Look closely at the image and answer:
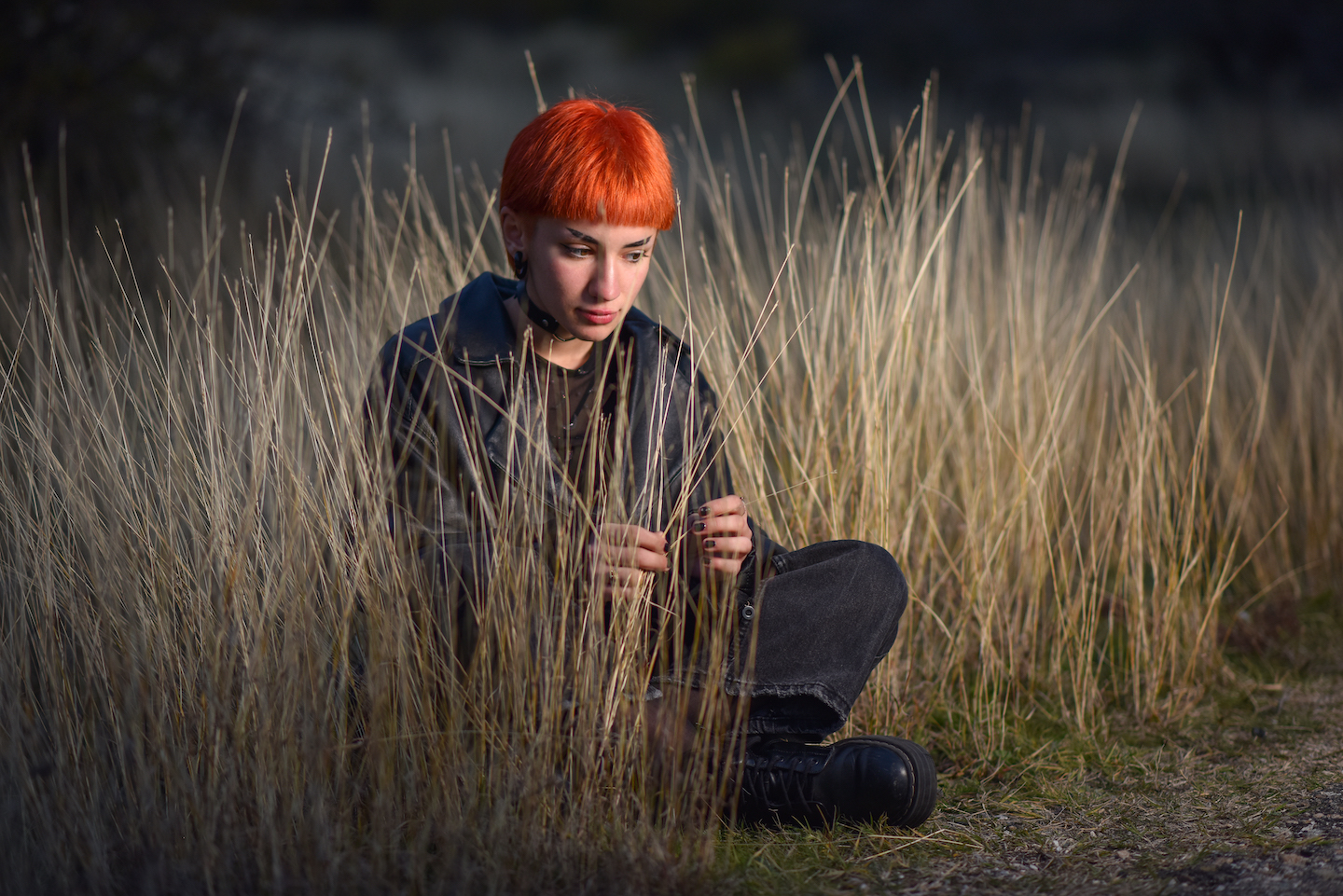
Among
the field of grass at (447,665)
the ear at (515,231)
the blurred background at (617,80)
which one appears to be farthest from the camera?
the blurred background at (617,80)

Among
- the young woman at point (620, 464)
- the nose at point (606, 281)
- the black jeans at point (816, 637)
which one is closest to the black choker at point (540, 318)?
the young woman at point (620, 464)

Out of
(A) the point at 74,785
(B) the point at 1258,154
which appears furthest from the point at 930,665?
(B) the point at 1258,154

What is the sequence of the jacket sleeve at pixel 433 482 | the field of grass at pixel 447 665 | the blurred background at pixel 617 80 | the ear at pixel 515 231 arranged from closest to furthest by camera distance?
the field of grass at pixel 447 665 < the jacket sleeve at pixel 433 482 < the ear at pixel 515 231 < the blurred background at pixel 617 80

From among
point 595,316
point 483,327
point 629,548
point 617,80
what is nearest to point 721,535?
point 629,548

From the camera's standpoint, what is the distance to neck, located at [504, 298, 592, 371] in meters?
1.67

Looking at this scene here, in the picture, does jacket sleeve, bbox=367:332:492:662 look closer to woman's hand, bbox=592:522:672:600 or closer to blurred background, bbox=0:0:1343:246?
woman's hand, bbox=592:522:672:600

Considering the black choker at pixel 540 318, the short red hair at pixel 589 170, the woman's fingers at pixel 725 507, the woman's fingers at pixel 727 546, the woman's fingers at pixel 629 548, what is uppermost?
the short red hair at pixel 589 170

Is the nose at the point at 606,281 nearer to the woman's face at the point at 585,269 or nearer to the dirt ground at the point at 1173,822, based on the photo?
the woman's face at the point at 585,269

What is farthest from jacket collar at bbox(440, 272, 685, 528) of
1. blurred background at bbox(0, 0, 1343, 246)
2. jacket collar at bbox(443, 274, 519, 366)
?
blurred background at bbox(0, 0, 1343, 246)

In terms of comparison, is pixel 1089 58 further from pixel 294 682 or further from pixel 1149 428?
pixel 294 682

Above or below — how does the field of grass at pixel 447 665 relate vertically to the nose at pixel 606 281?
below

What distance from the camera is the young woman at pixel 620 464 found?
1.50 meters

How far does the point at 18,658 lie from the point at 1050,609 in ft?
6.27

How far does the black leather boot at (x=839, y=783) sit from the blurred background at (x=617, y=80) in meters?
1.06
